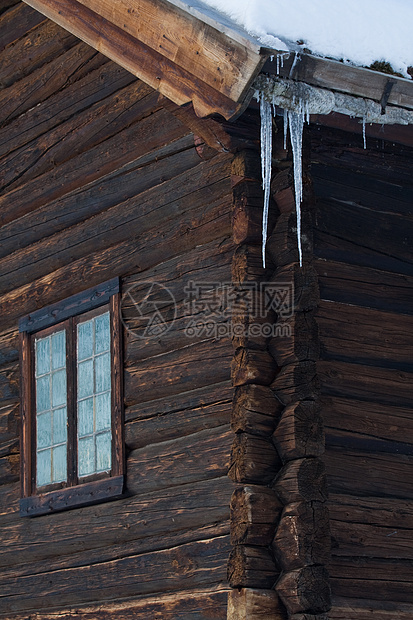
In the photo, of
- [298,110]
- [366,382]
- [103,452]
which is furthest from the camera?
[103,452]

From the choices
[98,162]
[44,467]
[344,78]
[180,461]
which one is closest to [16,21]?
[98,162]

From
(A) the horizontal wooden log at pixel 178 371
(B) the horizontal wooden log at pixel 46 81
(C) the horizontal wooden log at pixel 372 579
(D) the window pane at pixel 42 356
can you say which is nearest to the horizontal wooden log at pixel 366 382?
(A) the horizontal wooden log at pixel 178 371

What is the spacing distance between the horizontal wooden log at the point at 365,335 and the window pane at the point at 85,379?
1639 mm

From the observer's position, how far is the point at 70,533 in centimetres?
584

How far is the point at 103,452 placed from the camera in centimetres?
573

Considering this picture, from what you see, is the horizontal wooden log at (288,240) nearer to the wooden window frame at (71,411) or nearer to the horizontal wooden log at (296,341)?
the horizontal wooden log at (296,341)

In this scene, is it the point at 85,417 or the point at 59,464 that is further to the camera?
the point at 59,464

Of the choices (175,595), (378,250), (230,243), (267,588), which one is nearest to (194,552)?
(175,595)

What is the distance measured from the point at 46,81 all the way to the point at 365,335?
3208 mm

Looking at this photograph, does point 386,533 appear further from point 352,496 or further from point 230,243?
point 230,243

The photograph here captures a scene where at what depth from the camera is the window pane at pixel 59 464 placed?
6.03 metres

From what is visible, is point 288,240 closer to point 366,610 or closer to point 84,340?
point 84,340

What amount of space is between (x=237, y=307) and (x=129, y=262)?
120cm

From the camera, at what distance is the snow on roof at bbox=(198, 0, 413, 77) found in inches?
166
